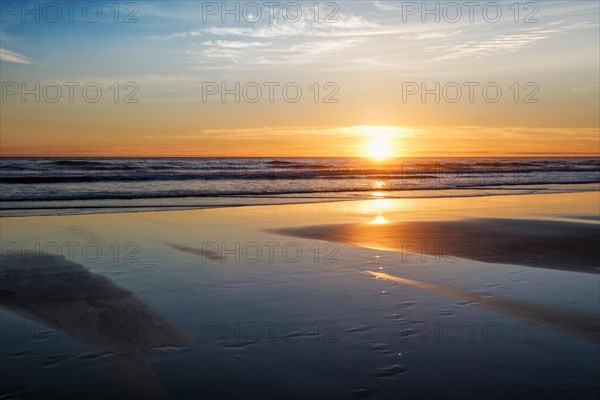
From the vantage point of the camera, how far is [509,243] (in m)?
11.5

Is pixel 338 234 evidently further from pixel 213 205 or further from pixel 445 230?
pixel 213 205

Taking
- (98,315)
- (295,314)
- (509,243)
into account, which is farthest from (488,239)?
(98,315)

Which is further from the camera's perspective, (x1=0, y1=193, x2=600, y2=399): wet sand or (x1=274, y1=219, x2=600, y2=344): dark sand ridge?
(x1=274, y1=219, x2=600, y2=344): dark sand ridge

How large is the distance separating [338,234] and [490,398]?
8.89m

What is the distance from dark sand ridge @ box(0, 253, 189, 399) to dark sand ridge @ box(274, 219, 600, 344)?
3821 millimetres

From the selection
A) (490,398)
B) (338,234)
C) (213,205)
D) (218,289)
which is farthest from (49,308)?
(213,205)

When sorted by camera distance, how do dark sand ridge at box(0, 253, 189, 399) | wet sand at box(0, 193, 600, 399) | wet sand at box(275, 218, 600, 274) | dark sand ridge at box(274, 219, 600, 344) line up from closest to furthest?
wet sand at box(0, 193, 600, 399)
dark sand ridge at box(0, 253, 189, 399)
dark sand ridge at box(274, 219, 600, 344)
wet sand at box(275, 218, 600, 274)

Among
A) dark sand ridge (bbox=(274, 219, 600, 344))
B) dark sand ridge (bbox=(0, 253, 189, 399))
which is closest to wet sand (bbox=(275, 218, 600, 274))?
dark sand ridge (bbox=(274, 219, 600, 344))

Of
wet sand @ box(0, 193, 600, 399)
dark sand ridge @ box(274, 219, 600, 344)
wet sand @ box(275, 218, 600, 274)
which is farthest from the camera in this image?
wet sand @ box(275, 218, 600, 274)

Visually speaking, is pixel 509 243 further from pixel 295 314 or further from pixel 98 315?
pixel 98 315

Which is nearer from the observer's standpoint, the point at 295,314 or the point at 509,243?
the point at 295,314

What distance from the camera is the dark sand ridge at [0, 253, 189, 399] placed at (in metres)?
4.61

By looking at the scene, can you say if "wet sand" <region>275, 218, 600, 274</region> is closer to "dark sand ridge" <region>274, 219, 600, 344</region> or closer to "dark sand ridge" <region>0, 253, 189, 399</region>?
"dark sand ridge" <region>274, 219, 600, 344</region>

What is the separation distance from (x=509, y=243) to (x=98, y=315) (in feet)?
29.4
